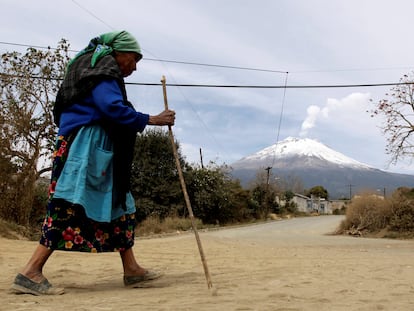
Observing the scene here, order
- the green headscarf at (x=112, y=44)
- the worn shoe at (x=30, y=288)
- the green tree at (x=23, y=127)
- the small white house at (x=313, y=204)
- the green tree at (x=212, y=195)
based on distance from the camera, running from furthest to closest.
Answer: the small white house at (x=313, y=204) → the green tree at (x=212, y=195) → the green tree at (x=23, y=127) → the green headscarf at (x=112, y=44) → the worn shoe at (x=30, y=288)

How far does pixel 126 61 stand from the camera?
3.69m

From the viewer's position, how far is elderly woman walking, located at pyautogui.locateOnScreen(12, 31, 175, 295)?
3.31 metres

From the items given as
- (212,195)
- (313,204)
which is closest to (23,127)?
(212,195)

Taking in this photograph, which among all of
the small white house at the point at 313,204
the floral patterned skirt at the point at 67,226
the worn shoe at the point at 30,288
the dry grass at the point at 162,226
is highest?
the small white house at the point at 313,204

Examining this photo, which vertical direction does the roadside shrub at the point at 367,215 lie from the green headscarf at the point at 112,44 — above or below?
below

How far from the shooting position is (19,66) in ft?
49.3

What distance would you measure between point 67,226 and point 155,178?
834 inches

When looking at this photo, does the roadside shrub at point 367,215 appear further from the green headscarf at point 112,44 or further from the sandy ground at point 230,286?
the green headscarf at point 112,44

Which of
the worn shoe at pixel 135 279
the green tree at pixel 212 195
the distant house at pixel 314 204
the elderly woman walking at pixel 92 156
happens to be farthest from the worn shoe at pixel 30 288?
the distant house at pixel 314 204

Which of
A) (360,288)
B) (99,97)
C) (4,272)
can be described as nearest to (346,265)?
(360,288)

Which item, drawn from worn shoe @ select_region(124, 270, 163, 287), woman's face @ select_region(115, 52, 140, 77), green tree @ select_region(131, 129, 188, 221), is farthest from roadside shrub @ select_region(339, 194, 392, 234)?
woman's face @ select_region(115, 52, 140, 77)

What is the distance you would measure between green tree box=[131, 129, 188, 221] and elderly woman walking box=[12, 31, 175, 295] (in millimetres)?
19975

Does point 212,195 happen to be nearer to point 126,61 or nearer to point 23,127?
point 23,127

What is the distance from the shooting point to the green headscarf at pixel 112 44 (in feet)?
11.8
